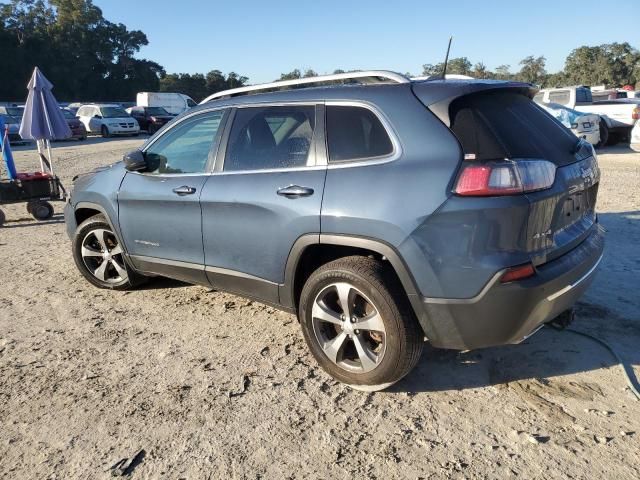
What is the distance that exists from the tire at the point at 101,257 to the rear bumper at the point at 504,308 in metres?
3.06

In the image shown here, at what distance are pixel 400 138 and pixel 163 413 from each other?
2054 millimetres

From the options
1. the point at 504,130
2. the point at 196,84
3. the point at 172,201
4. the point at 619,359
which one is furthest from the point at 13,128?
the point at 196,84

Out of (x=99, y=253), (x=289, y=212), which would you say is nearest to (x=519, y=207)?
(x=289, y=212)

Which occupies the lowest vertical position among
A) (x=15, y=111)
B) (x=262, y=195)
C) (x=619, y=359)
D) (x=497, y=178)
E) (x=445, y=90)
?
(x=619, y=359)

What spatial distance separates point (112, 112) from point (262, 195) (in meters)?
29.0

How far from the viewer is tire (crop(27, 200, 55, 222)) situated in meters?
8.45

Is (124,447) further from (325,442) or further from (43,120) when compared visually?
(43,120)

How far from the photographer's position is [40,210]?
851 centimetres

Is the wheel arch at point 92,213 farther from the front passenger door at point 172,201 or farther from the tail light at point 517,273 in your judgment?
the tail light at point 517,273

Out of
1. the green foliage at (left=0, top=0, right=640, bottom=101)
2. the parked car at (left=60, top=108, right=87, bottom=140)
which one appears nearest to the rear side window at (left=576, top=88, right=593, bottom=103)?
the parked car at (left=60, top=108, right=87, bottom=140)

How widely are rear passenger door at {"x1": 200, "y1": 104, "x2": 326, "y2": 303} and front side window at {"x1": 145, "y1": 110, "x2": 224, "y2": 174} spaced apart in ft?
0.60

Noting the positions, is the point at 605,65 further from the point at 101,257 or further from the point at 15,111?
the point at 101,257

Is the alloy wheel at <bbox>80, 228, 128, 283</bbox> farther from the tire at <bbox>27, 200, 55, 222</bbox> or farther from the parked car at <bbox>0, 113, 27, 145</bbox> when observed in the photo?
the parked car at <bbox>0, 113, 27, 145</bbox>

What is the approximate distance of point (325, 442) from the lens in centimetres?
269
